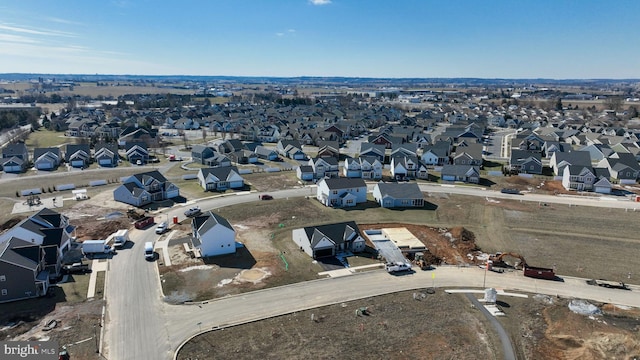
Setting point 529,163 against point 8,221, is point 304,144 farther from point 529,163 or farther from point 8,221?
point 8,221

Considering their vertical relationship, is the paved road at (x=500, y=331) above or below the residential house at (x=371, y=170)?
below

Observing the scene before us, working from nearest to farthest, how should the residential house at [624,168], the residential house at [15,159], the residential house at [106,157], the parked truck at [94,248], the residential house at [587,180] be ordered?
the parked truck at [94,248] → the residential house at [587,180] → the residential house at [624,168] → the residential house at [15,159] → the residential house at [106,157]

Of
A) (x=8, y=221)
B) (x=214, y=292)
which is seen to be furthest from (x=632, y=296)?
(x=8, y=221)

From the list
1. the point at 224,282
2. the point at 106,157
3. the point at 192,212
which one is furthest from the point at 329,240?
the point at 106,157

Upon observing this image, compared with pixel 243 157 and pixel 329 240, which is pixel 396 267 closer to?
pixel 329 240

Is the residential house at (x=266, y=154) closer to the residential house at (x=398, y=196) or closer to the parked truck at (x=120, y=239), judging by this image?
the residential house at (x=398, y=196)

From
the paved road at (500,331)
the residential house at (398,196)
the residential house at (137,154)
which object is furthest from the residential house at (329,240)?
the residential house at (137,154)
